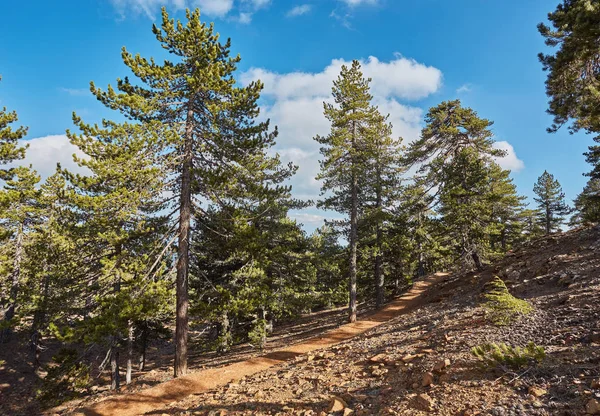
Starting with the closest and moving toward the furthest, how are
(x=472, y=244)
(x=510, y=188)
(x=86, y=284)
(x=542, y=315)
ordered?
1. (x=542, y=315)
2. (x=86, y=284)
3. (x=472, y=244)
4. (x=510, y=188)

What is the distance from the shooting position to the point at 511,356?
541cm

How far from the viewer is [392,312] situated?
21.0 metres

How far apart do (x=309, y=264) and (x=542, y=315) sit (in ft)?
50.0

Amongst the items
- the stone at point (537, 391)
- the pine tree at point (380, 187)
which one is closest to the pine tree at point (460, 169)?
the pine tree at point (380, 187)

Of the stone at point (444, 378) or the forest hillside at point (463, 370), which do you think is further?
the stone at point (444, 378)

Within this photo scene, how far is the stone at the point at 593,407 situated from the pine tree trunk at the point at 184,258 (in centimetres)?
1194

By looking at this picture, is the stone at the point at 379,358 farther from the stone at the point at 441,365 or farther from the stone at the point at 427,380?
the stone at the point at 427,380

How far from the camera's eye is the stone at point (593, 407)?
12.2 feet

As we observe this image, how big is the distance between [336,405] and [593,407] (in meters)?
3.73

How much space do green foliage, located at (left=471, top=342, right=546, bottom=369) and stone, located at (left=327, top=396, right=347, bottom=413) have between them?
265cm

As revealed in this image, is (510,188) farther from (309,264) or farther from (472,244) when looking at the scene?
(309,264)

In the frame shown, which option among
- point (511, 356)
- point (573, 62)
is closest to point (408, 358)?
point (511, 356)

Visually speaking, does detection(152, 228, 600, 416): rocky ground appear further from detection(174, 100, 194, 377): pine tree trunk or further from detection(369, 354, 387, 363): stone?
detection(174, 100, 194, 377): pine tree trunk

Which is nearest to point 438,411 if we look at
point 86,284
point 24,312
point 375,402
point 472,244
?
point 375,402
